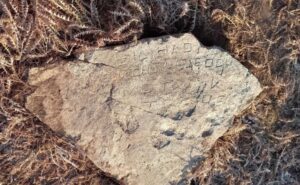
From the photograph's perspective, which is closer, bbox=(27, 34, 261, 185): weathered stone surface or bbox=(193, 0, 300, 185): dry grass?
bbox=(27, 34, 261, 185): weathered stone surface

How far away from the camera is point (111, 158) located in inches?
109

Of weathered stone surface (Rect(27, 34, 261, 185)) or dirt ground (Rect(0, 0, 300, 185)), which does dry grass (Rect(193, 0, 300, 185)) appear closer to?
dirt ground (Rect(0, 0, 300, 185))

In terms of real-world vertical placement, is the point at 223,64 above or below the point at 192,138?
above

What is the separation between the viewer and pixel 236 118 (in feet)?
9.62

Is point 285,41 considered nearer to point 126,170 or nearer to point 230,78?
point 230,78

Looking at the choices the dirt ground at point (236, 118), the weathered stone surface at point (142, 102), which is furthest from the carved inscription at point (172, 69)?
the dirt ground at point (236, 118)

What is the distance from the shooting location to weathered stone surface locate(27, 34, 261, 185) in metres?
2.75

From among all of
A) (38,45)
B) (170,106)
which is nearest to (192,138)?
(170,106)

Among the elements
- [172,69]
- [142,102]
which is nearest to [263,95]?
[172,69]

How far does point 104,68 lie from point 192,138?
603 millimetres

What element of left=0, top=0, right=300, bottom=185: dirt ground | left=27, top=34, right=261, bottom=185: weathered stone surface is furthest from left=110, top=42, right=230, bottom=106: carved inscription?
left=0, top=0, right=300, bottom=185: dirt ground

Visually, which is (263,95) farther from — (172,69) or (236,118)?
(172,69)

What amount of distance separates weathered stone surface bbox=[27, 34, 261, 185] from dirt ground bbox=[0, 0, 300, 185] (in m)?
0.10

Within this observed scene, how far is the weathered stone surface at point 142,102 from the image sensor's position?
2748mm
